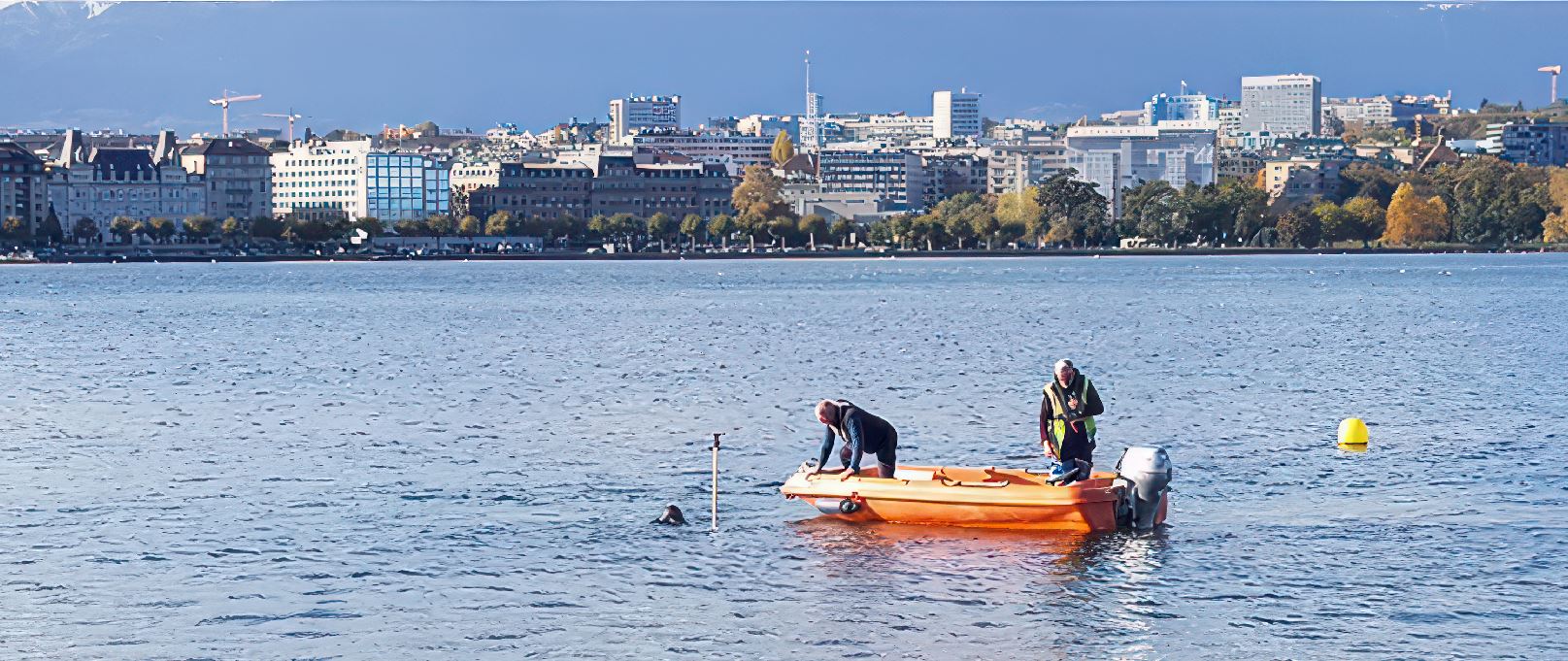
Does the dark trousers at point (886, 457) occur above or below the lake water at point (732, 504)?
above

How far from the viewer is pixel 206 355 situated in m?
58.8

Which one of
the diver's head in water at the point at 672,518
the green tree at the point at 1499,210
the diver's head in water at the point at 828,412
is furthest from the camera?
the green tree at the point at 1499,210

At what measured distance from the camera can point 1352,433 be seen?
3200cm

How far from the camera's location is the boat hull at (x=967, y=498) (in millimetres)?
22938

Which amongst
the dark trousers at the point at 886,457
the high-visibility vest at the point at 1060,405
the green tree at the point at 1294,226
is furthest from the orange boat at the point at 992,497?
the green tree at the point at 1294,226

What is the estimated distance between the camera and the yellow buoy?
31884 millimetres

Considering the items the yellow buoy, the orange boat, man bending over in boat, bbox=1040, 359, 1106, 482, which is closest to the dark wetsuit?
man bending over in boat, bbox=1040, 359, 1106, 482

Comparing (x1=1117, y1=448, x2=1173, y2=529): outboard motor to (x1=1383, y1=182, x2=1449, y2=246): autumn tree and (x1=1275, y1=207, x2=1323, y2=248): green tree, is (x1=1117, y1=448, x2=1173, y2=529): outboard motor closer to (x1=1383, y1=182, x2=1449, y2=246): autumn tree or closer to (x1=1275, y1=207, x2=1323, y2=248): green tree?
(x1=1275, y1=207, x2=1323, y2=248): green tree

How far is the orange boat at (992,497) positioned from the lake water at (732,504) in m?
0.25

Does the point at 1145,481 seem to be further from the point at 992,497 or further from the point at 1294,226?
the point at 1294,226

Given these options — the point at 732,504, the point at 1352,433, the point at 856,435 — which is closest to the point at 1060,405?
the point at 856,435

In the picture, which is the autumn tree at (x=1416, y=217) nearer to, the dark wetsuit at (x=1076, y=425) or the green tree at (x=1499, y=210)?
the green tree at (x=1499, y=210)

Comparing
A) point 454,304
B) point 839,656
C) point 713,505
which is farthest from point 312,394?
point 454,304

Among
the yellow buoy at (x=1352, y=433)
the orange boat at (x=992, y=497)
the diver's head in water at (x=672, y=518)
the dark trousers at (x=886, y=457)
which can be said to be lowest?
the diver's head in water at (x=672, y=518)
